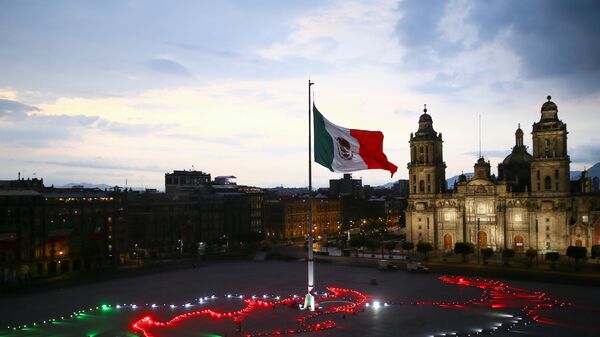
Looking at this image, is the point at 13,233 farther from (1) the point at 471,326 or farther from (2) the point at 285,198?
(2) the point at 285,198

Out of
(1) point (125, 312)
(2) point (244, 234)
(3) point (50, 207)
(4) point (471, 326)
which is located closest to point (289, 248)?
(2) point (244, 234)

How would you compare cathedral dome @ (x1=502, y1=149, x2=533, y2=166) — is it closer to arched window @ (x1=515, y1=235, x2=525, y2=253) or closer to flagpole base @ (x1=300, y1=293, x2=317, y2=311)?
arched window @ (x1=515, y1=235, x2=525, y2=253)

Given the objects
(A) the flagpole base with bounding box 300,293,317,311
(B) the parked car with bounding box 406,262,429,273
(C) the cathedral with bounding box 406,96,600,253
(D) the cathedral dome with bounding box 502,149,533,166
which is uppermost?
(D) the cathedral dome with bounding box 502,149,533,166

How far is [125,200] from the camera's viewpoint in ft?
334

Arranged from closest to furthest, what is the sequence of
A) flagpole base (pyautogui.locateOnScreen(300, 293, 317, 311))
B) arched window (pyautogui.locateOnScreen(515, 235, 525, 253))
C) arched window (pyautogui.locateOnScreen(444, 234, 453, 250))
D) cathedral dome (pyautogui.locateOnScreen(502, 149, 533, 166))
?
1. flagpole base (pyautogui.locateOnScreen(300, 293, 317, 311))
2. arched window (pyautogui.locateOnScreen(515, 235, 525, 253))
3. arched window (pyautogui.locateOnScreen(444, 234, 453, 250))
4. cathedral dome (pyautogui.locateOnScreen(502, 149, 533, 166))

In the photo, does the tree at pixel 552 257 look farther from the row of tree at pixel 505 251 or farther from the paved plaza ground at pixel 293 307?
the paved plaza ground at pixel 293 307

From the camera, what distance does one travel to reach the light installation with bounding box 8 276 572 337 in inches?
1900

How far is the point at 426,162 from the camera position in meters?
118

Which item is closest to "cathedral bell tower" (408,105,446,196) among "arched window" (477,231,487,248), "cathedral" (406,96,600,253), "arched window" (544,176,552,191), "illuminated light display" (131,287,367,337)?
"cathedral" (406,96,600,253)

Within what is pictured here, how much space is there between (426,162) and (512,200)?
19106mm

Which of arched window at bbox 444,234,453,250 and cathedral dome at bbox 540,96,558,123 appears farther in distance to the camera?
arched window at bbox 444,234,453,250

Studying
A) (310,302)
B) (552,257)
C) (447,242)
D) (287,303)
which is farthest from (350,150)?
(447,242)

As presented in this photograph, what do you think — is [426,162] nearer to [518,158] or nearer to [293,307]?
[518,158]

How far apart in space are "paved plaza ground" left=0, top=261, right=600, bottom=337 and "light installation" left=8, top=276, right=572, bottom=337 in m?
0.21
